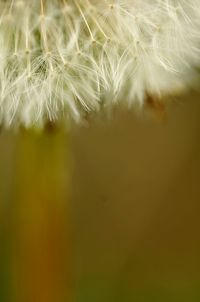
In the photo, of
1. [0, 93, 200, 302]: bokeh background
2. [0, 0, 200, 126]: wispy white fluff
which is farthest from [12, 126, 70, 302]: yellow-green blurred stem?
[0, 0, 200, 126]: wispy white fluff

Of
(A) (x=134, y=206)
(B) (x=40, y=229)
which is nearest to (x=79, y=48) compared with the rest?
(B) (x=40, y=229)

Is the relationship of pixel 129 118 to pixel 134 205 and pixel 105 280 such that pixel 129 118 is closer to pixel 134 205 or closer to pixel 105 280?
pixel 134 205

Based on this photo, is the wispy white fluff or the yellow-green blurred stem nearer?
the wispy white fluff

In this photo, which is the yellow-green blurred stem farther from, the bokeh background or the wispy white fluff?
the wispy white fluff

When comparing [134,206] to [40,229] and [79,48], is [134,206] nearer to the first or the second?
[40,229]

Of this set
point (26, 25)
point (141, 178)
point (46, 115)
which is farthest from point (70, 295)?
point (26, 25)

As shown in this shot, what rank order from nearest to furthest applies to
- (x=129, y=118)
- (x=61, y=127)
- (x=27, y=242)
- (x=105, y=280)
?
(x=61, y=127)
(x=27, y=242)
(x=105, y=280)
(x=129, y=118)
